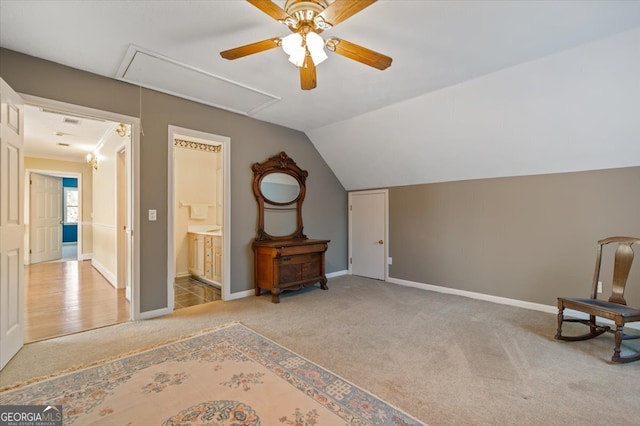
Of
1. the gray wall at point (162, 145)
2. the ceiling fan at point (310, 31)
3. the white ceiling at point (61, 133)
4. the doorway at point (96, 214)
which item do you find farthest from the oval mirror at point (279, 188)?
the ceiling fan at point (310, 31)

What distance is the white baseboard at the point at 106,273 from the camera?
464cm

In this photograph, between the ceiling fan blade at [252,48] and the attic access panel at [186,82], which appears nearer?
the ceiling fan blade at [252,48]

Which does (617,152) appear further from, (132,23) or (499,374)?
(132,23)

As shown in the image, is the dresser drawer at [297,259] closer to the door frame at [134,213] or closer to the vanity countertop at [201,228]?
the door frame at [134,213]

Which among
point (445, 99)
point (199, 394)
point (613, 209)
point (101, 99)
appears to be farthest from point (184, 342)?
point (613, 209)

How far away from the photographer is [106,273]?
205 inches

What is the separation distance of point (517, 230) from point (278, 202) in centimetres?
333

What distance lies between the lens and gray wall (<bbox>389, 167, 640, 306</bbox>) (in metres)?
3.17

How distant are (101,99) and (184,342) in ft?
8.35

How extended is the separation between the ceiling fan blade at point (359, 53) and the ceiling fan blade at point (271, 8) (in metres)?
0.39

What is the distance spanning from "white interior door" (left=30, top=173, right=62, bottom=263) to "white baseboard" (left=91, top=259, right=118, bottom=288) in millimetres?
1695

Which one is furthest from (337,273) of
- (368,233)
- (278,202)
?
(278,202)

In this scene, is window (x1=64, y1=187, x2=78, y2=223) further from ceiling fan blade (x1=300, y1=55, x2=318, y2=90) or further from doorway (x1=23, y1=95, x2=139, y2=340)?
ceiling fan blade (x1=300, y1=55, x2=318, y2=90)

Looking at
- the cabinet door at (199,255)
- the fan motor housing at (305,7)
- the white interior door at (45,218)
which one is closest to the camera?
the fan motor housing at (305,7)
